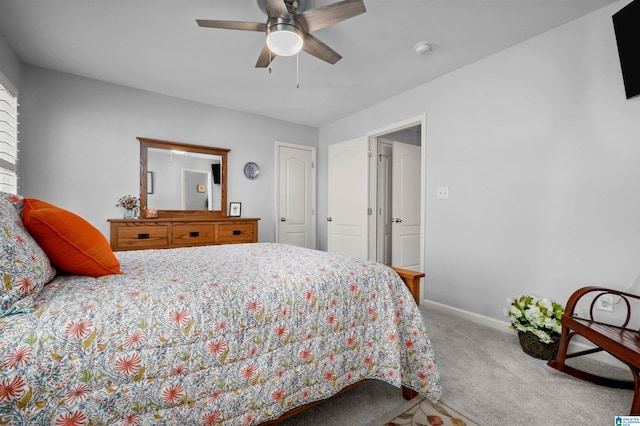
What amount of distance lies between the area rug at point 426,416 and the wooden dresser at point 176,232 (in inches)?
108

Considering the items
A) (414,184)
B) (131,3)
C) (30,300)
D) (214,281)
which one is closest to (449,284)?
(414,184)

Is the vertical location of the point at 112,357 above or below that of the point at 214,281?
below

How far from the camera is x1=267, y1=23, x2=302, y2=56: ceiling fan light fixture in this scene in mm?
1867

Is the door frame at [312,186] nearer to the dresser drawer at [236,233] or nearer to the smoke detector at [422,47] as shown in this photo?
the dresser drawer at [236,233]

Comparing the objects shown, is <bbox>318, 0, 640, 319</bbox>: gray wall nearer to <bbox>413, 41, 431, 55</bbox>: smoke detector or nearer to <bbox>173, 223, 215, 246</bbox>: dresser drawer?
<bbox>413, 41, 431, 55</bbox>: smoke detector

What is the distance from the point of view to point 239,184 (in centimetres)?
421

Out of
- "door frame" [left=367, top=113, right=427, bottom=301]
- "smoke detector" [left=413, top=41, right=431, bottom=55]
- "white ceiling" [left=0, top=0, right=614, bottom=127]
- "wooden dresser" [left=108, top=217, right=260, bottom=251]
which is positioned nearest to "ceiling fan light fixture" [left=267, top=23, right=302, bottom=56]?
"white ceiling" [left=0, top=0, right=614, bottom=127]

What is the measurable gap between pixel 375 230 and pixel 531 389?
2641 mm

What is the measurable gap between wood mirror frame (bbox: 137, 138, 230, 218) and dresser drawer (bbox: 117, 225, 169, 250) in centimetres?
46

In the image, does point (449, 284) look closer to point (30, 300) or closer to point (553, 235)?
point (553, 235)

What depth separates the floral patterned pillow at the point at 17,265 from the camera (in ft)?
2.73

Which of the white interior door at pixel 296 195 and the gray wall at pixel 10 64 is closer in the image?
the gray wall at pixel 10 64

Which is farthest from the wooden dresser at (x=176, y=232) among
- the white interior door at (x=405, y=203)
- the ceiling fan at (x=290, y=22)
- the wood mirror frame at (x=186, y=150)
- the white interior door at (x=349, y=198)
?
the ceiling fan at (x=290, y=22)

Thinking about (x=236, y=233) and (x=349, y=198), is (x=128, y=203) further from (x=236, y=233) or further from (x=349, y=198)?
(x=349, y=198)
